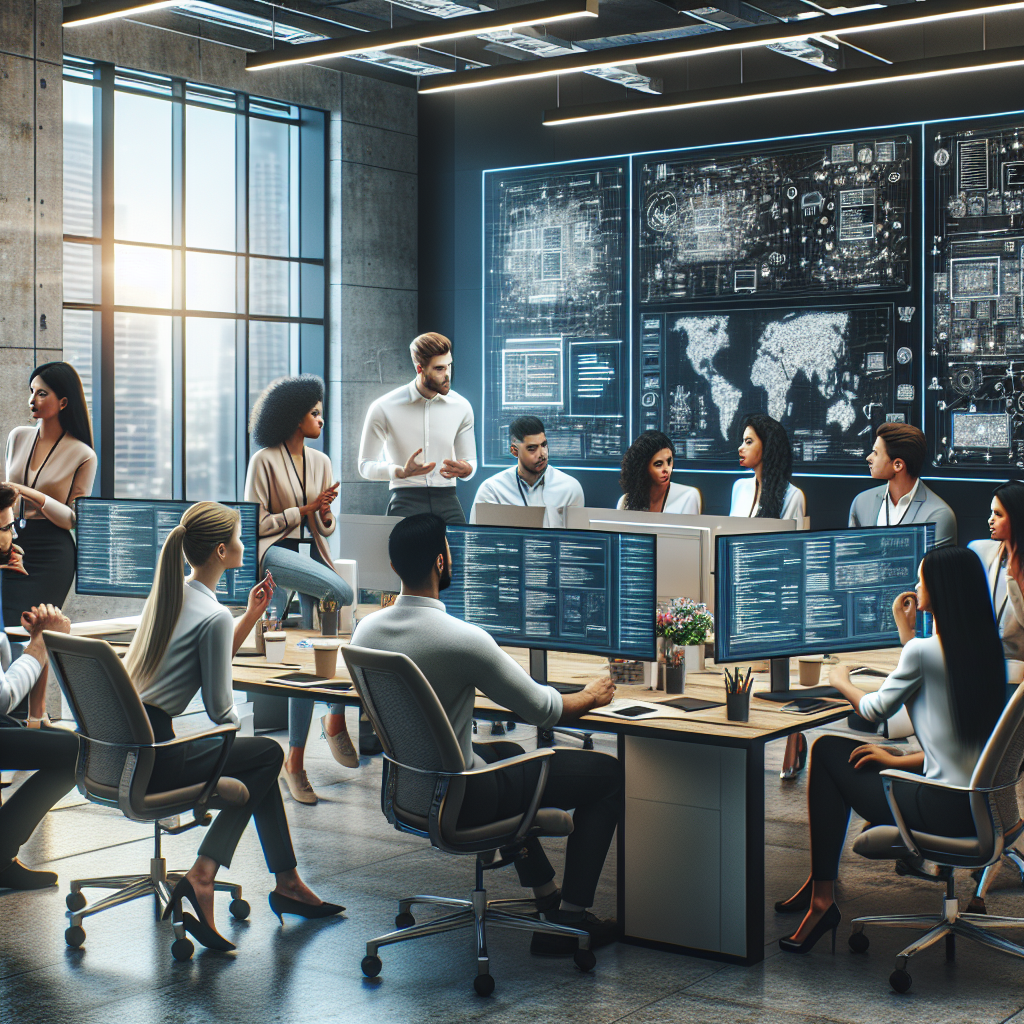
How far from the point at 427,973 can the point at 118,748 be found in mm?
1040

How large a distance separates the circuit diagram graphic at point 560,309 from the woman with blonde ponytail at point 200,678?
219 inches

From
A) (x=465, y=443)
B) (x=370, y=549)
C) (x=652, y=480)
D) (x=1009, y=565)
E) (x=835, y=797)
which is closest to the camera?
(x=835, y=797)

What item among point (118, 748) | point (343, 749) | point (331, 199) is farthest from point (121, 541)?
point (331, 199)

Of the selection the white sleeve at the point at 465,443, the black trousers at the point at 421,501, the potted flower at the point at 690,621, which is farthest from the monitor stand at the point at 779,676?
the white sleeve at the point at 465,443

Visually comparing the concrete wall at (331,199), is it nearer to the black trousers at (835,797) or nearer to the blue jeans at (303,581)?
the blue jeans at (303,581)

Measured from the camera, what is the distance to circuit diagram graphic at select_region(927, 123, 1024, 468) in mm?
7648

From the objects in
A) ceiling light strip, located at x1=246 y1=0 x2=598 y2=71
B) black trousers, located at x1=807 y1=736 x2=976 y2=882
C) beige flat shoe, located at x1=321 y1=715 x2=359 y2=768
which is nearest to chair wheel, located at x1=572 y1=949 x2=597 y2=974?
black trousers, located at x1=807 y1=736 x2=976 y2=882

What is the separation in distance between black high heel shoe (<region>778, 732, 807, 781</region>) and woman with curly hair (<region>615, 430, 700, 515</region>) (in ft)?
3.62

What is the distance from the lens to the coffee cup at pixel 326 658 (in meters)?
4.46

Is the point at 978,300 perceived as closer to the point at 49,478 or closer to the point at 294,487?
the point at 294,487

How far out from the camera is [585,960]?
12.3 ft

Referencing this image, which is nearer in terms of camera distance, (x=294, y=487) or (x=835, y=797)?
(x=835, y=797)

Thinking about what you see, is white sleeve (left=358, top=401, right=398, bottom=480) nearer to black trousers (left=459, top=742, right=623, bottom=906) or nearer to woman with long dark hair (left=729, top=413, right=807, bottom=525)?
woman with long dark hair (left=729, top=413, right=807, bottom=525)

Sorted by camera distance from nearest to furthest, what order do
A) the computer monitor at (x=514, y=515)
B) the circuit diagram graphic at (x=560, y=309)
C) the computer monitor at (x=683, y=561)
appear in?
the computer monitor at (x=683, y=561), the computer monitor at (x=514, y=515), the circuit diagram graphic at (x=560, y=309)
